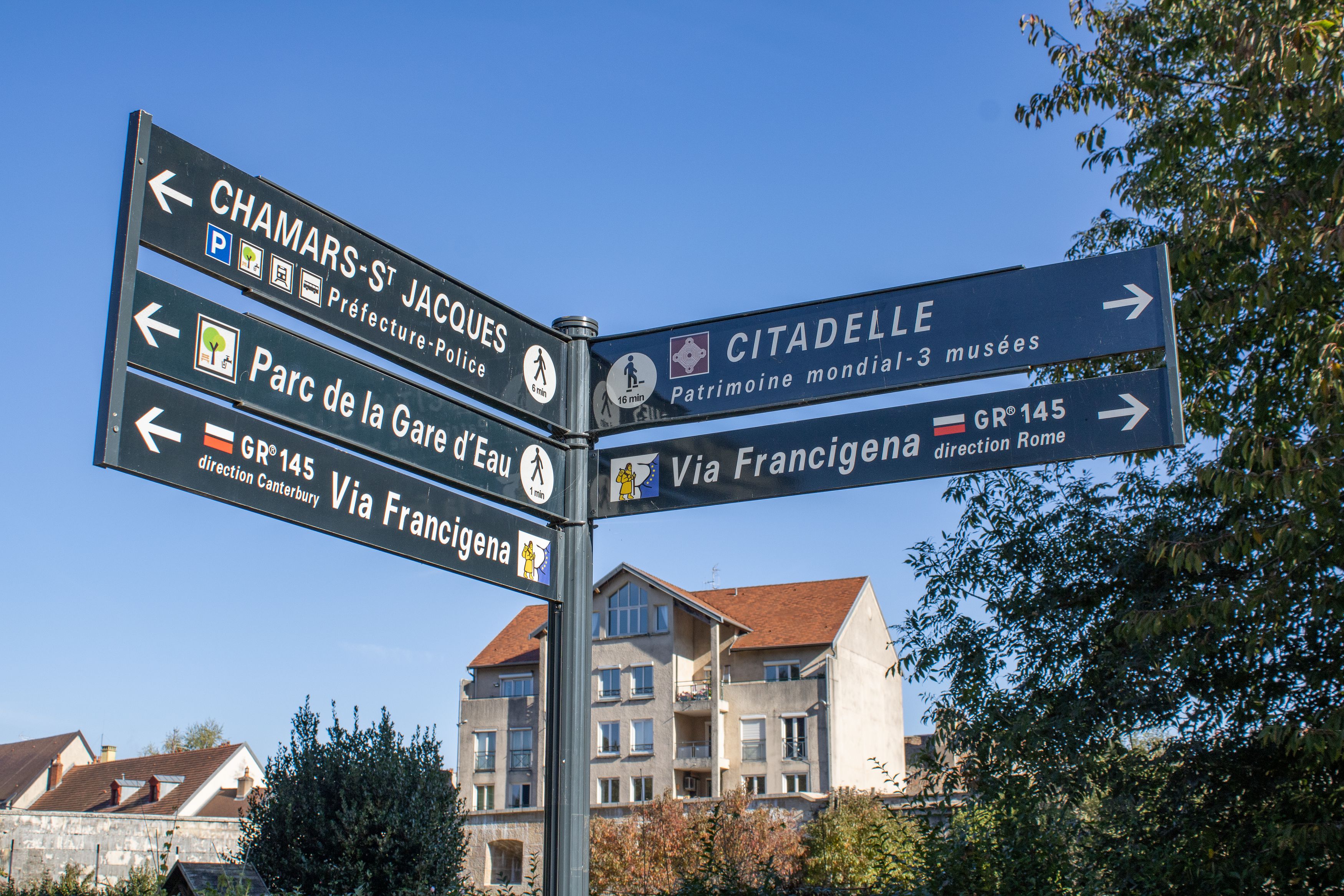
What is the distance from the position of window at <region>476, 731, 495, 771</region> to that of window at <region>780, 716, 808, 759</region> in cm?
1392

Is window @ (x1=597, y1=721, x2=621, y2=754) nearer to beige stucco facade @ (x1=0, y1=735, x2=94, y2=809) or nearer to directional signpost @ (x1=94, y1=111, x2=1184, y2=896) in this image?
beige stucco facade @ (x1=0, y1=735, x2=94, y2=809)

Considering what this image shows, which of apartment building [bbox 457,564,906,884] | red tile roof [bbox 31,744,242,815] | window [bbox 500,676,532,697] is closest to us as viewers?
apartment building [bbox 457,564,906,884]

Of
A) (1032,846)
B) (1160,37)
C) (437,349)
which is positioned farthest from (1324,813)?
(437,349)

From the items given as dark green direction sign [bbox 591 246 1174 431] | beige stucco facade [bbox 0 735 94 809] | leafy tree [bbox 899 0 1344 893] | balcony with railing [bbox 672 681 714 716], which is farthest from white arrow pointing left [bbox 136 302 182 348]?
beige stucco facade [bbox 0 735 94 809]

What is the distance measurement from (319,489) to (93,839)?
37.9 meters

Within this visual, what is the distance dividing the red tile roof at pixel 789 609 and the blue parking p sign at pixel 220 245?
46.7 meters

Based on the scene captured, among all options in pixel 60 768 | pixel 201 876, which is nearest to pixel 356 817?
pixel 201 876

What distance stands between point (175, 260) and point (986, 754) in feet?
33.0

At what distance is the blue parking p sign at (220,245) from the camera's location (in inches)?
153

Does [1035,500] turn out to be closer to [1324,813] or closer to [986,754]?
[986,754]

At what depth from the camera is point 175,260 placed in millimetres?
3785

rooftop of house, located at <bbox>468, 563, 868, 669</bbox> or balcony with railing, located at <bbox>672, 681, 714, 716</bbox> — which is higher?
rooftop of house, located at <bbox>468, 563, 868, 669</bbox>

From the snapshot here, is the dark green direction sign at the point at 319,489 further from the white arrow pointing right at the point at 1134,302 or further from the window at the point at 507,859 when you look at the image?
the window at the point at 507,859

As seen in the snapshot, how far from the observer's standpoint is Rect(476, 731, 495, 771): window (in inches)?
2083
